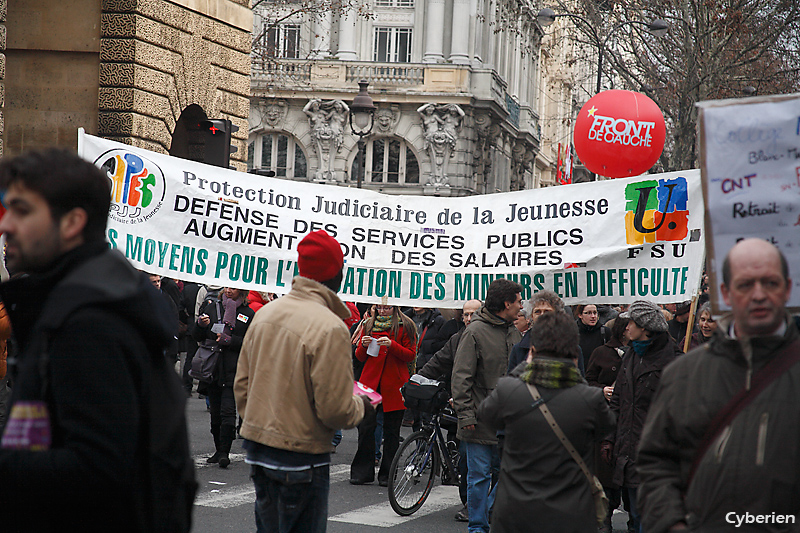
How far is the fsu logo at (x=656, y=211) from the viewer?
7.38m

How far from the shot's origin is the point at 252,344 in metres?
4.48

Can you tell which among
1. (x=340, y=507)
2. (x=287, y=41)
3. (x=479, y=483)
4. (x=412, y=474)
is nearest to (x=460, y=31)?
Result: (x=287, y=41)

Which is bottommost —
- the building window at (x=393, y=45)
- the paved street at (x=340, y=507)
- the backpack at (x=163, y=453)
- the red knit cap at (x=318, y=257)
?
the paved street at (x=340, y=507)

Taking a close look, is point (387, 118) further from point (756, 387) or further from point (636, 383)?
point (756, 387)

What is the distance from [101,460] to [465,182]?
41.1m

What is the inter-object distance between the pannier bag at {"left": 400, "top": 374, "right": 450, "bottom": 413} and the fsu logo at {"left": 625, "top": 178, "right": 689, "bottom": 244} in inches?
82.5

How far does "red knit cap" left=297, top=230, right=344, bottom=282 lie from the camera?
4496 millimetres

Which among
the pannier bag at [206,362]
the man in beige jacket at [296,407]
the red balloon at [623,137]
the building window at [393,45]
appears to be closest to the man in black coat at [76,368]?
the man in beige jacket at [296,407]

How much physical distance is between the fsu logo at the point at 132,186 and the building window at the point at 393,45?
38.5 m

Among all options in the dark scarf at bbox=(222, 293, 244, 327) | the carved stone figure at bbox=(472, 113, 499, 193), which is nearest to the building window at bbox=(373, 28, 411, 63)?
the carved stone figure at bbox=(472, 113, 499, 193)

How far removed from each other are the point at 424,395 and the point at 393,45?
38.3 m

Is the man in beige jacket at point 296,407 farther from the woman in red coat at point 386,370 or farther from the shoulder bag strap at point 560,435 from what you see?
the woman in red coat at point 386,370

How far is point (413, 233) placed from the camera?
7.84 m

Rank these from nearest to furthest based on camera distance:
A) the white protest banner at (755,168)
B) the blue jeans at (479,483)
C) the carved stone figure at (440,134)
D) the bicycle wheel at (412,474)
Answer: the white protest banner at (755,168) → the blue jeans at (479,483) → the bicycle wheel at (412,474) → the carved stone figure at (440,134)
